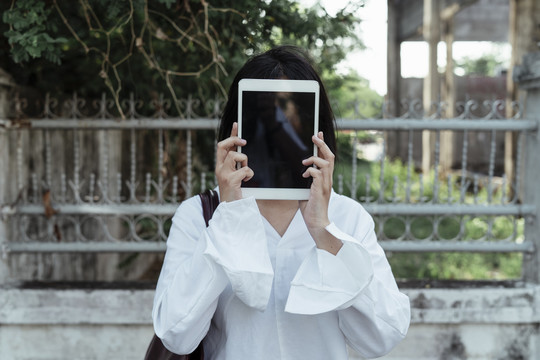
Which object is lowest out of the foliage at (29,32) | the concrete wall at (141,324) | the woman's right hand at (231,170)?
the concrete wall at (141,324)

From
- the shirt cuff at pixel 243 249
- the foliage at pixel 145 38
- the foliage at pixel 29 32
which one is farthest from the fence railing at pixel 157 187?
the shirt cuff at pixel 243 249

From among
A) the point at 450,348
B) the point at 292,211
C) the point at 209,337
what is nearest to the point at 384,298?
the point at 292,211

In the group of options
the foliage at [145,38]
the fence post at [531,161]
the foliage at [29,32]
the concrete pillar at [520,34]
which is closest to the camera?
the foliage at [29,32]

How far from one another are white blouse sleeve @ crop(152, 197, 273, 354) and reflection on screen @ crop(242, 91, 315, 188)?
0.10 meters

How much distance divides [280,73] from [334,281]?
0.57 metres

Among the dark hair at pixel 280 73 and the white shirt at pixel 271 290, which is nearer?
the white shirt at pixel 271 290

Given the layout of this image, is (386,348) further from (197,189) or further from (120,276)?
(120,276)

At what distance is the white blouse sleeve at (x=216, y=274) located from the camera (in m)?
1.56

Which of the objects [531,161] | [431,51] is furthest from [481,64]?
[531,161]

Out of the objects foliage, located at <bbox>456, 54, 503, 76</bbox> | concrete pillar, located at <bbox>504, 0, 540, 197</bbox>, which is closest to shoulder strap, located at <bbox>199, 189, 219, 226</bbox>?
concrete pillar, located at <bbox>504, 0, 540, 197</bbox>

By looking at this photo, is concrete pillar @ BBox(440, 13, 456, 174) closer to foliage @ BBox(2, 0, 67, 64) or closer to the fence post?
the fence post

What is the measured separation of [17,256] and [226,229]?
87.9 inches

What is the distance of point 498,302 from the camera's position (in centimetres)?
335

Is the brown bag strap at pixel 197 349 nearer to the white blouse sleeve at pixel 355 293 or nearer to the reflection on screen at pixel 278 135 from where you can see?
the reflection on screen at pixel 278 135
